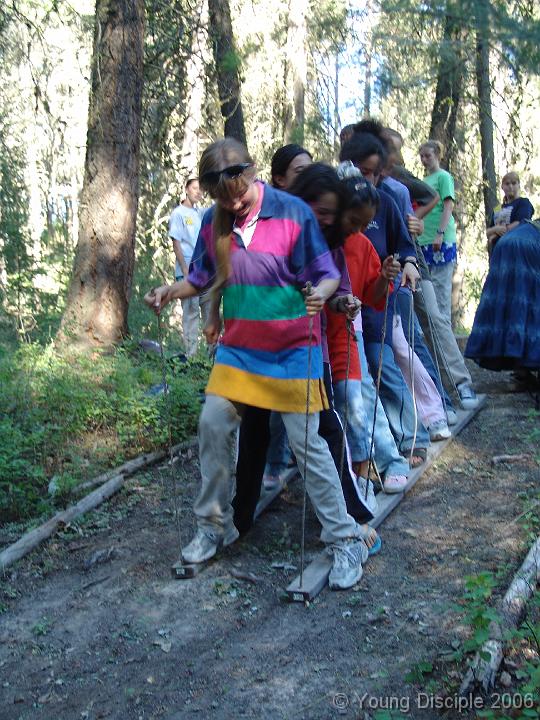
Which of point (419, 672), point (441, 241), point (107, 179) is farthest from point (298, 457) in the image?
point (107, 179)

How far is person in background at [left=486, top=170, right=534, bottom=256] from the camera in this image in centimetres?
939

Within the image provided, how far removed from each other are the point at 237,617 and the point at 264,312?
1553 millimetres

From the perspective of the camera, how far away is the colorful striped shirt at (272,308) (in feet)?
14.8

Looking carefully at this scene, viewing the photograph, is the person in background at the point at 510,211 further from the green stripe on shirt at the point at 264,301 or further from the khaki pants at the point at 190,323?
the green stripe on shirt at the point at 264,301

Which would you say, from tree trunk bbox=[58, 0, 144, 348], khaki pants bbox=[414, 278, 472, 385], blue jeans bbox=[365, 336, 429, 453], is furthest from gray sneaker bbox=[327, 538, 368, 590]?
tree trunk bbox=[58, 0, 144, 348]

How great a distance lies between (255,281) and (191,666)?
1.88 metres

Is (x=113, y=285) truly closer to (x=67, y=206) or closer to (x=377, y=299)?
(x=377, y=299)

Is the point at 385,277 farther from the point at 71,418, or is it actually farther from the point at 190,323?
the point at 190,323

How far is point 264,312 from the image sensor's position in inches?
179

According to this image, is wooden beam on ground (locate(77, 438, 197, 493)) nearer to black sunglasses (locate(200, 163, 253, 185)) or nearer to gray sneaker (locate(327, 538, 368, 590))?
gray sneaker (locate(327, 538, 368, 590))

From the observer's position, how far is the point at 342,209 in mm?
4879

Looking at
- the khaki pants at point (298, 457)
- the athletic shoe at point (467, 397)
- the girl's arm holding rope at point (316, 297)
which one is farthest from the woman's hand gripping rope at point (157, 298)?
the athletic shoe at point (467, 397)

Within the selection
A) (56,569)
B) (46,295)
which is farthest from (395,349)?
(46,295)

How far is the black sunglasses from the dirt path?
2146 mm
